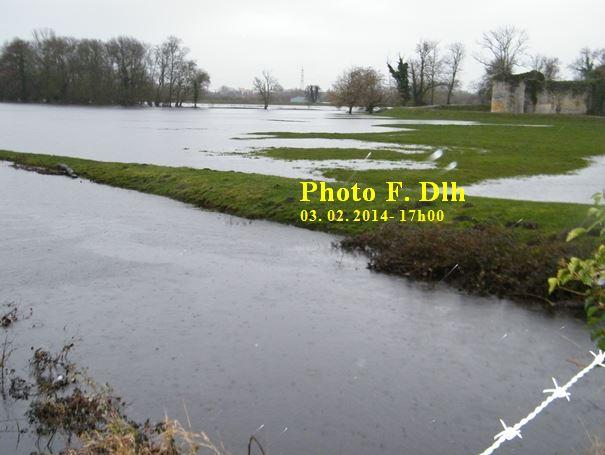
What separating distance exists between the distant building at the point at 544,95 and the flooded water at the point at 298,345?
192ft

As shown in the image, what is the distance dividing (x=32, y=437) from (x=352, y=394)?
3597 mm

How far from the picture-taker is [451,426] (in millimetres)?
7043

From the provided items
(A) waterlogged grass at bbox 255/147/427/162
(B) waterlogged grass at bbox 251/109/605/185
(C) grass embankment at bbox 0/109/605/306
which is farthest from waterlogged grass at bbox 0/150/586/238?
(A) waterlogged grass at bbox 255/147/427/162

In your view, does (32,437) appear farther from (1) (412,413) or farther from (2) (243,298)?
(2) (243,298)

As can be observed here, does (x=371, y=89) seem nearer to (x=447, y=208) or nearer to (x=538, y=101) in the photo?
(x=538, y=101)

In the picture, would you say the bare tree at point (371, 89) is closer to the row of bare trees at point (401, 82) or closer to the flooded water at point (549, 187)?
the row of bare trees at point (401, 82)

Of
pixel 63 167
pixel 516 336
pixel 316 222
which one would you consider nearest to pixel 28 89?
pixel 63 167

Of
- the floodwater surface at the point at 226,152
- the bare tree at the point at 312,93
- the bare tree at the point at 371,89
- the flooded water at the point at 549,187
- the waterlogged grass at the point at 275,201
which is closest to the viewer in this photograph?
the waterlogged grass at the point at 275,201

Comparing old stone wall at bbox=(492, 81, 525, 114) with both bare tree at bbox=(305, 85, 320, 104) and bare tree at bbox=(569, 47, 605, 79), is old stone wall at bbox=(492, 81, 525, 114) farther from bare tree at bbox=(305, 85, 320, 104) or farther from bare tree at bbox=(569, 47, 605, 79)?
bare tree at bbox=(305, 85, 320, 104)

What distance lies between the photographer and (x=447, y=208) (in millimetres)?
16469

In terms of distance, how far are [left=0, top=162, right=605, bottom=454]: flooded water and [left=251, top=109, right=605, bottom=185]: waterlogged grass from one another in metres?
9.72

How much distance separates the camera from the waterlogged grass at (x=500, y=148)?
23.7 meters

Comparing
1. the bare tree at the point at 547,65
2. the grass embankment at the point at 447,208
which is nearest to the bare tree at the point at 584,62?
the bare tree at the point at 547,65

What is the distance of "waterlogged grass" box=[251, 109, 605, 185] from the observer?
77.7ft
